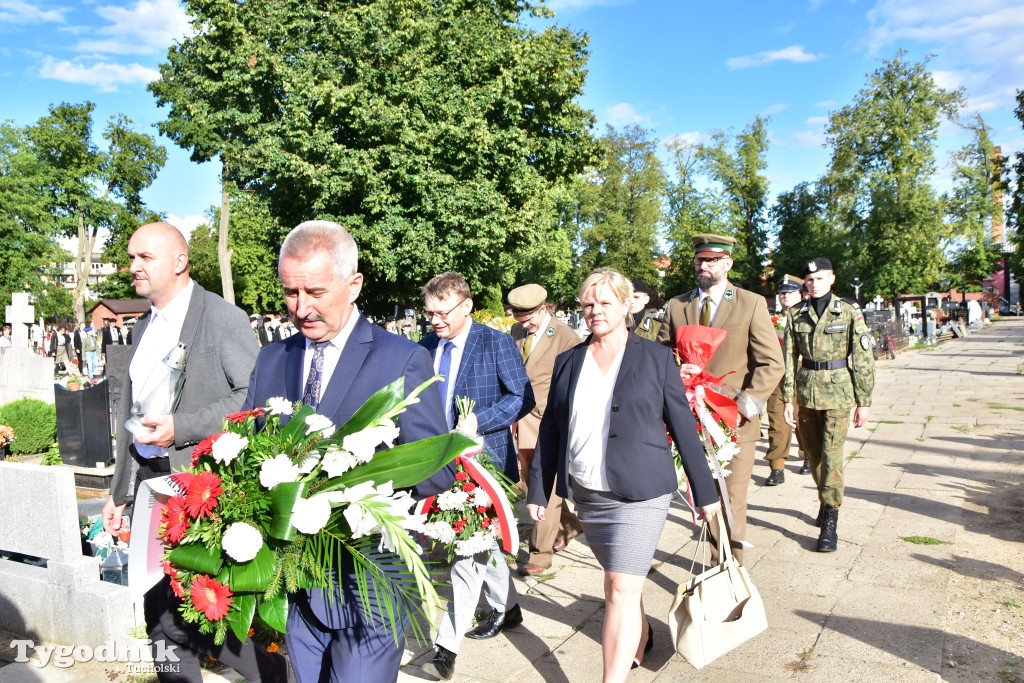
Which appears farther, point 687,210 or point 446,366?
point 687,210

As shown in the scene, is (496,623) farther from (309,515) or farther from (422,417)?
(309,515)

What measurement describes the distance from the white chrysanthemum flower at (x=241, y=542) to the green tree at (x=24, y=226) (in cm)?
4965

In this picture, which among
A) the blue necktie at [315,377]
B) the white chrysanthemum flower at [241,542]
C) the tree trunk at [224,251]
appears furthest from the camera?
the tree trunk at [224,251]

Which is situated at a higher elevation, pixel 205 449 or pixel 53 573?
pixel 205 449

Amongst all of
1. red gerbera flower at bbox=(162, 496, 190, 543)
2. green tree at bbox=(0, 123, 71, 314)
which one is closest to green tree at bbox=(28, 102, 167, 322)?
green tree at bbox=(0, 123, 71, 314)

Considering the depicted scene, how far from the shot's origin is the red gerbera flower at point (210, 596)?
1.98 metres

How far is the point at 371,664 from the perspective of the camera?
2381 millimetres

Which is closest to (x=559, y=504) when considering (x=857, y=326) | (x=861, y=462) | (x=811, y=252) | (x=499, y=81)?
(x=857, y=326)

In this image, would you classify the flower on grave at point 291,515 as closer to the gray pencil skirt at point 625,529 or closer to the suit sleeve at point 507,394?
the gray pencil skirt at point 625,529

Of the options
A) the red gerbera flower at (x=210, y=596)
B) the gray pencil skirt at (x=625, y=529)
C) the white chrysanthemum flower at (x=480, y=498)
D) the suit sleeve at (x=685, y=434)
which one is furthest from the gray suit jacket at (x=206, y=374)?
the suit sleeve at (x=685, y=434)

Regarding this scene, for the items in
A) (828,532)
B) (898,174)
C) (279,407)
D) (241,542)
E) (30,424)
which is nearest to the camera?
(241,542)

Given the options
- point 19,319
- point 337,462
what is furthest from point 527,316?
point 19,319

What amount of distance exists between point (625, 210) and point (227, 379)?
167ft

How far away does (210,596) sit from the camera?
6.51ft
